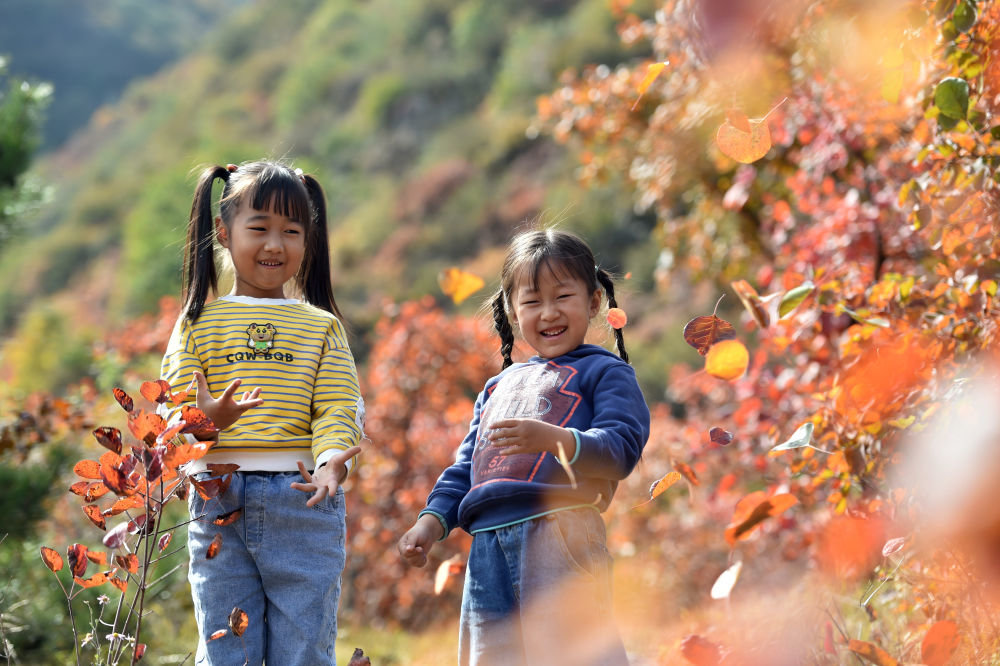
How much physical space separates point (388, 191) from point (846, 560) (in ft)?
78.6

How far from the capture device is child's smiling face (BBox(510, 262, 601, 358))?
6.18 ft

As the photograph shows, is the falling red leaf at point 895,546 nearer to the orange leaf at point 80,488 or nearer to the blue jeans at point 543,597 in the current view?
the blue jeans at point 543,597

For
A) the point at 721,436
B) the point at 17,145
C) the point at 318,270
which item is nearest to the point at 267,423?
the point at 318,270

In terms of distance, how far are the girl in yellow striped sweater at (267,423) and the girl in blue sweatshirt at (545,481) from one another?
23 centimetres

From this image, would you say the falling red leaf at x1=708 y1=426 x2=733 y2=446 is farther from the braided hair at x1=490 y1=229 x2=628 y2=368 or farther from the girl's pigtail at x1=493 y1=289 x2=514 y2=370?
the girl's pigtail at x1=493 y1=289 x2=514 y2=370

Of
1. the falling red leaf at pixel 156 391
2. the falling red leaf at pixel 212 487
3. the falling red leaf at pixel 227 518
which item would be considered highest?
the falling red leaf at pixel 156 391

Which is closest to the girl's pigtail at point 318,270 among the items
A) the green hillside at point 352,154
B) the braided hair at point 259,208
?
the braided hair at point 259,208

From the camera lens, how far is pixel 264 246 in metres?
2.01

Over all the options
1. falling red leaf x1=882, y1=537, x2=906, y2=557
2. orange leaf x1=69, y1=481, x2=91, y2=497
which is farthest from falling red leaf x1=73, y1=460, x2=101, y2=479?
falling red leaf x1=882, y1=537, x2=906, y2=557

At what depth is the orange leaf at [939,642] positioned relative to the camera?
1598 millimetres

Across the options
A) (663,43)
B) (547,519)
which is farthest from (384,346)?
(547,519)

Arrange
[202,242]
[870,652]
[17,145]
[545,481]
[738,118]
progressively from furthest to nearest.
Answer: [17,145], [202,242], [545,481], [738,118], [870,652]

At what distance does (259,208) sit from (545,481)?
86 centimetres

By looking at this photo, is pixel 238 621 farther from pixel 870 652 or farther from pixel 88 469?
pixel 870 652
